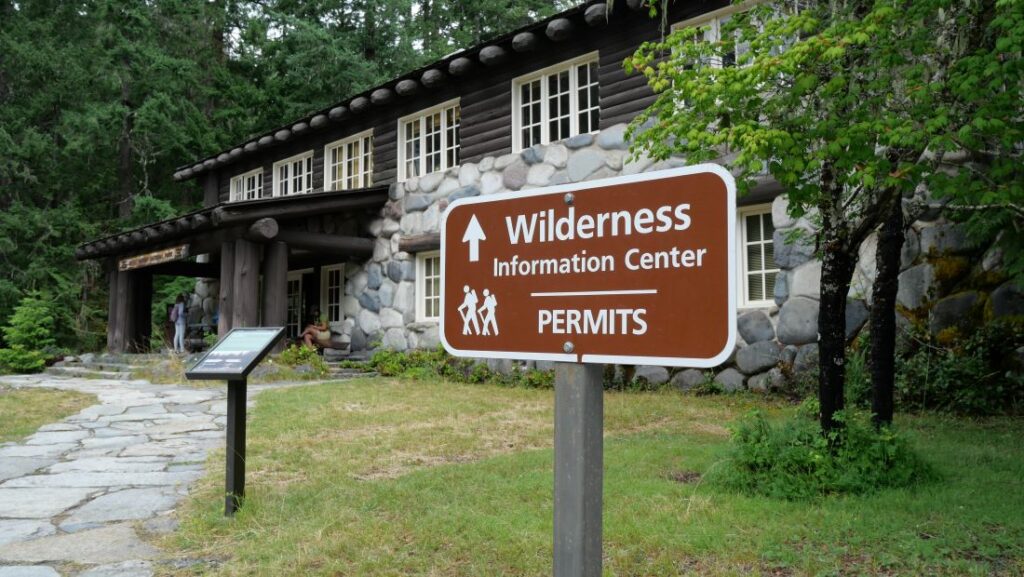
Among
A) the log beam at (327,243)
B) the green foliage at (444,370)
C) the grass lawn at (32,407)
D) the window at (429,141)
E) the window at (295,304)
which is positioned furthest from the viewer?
the window at (295,304)

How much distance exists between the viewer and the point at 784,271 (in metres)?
8.64

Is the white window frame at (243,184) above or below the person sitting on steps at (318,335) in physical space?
above

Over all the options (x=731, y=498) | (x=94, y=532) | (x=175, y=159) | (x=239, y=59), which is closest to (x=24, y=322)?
(x=175, y=159)

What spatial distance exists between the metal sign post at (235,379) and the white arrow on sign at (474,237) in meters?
2.50

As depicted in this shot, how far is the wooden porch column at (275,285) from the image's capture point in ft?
40.6

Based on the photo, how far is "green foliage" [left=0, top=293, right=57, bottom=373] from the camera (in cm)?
1530

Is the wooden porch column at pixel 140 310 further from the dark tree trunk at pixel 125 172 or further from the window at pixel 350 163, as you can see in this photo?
the dark tree trunk at pixel 125 172

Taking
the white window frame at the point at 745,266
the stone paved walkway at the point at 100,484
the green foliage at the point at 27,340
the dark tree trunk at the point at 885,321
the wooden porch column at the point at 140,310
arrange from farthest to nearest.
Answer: the wooden porch column at the point at 140,310, the green foliage at the point at 27,340, the white window frame at the point at 745,266, the dark tree trunk at the point at 885,321, the stone paved walkway at the point at 100,484

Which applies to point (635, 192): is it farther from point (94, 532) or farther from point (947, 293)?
point (947, 293)

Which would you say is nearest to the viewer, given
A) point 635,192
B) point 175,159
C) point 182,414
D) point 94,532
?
point 635,192

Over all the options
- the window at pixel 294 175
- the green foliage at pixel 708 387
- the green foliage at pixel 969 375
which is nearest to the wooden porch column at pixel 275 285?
the window at pixel 294 175

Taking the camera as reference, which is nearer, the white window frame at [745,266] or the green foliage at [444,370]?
the white window frame at [745,266]

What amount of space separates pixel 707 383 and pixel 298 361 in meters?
6.91

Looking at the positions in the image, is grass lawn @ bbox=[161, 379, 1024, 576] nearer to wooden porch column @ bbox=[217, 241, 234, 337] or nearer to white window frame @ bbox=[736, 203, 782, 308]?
white window frame @ bbox=[736, 203, 782, 308]
